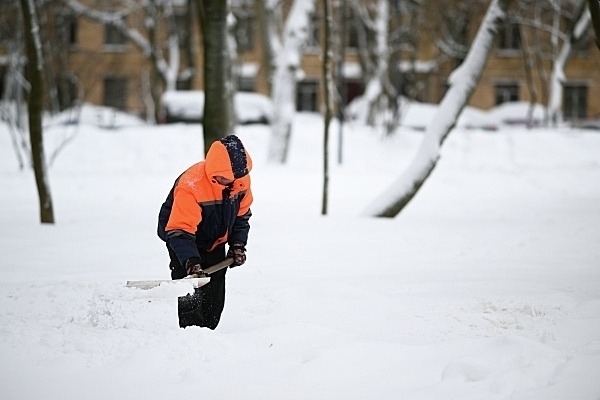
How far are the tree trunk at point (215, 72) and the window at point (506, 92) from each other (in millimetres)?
33449

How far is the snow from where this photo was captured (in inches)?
181

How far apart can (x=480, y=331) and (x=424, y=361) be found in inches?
31.2

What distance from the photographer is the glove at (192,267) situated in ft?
16.5

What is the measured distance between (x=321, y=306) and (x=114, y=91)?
37.6 meters

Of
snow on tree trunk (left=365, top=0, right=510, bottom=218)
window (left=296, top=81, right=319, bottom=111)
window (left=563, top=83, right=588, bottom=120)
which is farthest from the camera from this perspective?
window (left=296, top=81, right=319, bottom=111)

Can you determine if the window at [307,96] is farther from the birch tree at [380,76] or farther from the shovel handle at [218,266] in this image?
the shovel handle at [218,266]

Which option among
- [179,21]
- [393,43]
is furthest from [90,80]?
[393,43]

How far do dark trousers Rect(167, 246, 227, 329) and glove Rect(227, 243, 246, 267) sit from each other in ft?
0.44

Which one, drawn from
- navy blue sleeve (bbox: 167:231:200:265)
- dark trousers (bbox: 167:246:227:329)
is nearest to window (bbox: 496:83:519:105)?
dark trousers (bbox: 167:246:227:329)

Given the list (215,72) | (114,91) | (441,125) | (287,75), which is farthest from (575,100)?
(215,72)

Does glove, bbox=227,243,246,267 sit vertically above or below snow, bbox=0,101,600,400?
above

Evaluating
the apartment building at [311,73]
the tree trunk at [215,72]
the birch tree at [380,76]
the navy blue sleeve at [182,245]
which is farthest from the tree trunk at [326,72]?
the apartment building at [311,73]

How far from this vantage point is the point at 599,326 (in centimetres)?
545

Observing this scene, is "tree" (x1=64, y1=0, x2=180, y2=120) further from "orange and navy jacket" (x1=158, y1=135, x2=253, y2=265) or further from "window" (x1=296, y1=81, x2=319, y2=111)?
"orange and navy jacket" (x1=158, y1=135, x2=253, y2=265)
